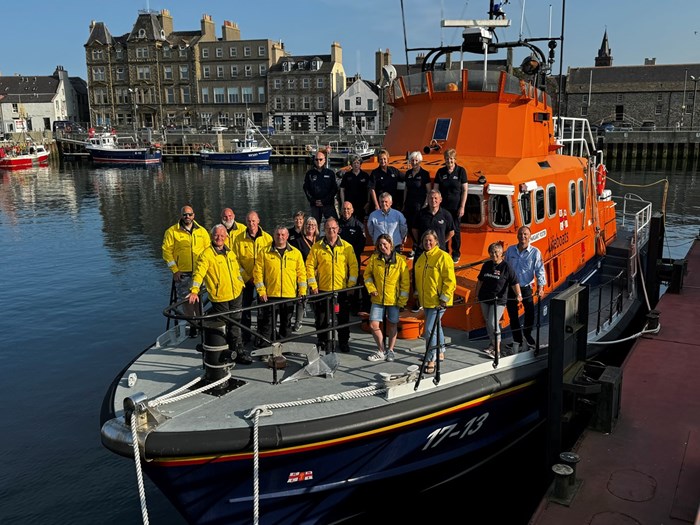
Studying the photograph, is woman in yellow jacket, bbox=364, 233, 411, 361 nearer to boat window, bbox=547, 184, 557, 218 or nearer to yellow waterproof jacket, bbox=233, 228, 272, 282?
yellow waterproof jacket, bbox=233, 228, 272, 282

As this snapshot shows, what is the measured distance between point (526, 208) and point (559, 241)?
4.11ft

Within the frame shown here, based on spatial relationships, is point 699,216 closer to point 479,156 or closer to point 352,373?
point 479,156

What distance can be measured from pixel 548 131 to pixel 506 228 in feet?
9.00

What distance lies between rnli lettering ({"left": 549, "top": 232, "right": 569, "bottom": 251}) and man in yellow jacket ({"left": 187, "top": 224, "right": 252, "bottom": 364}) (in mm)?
4583

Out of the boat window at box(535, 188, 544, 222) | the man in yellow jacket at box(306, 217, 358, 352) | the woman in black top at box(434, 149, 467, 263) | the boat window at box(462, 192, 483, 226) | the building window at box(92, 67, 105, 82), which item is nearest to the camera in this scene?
the man in yellow jacket at box(306, 217, 358, 352)

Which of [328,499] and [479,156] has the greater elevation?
[479,156]

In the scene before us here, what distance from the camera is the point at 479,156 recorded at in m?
8.53

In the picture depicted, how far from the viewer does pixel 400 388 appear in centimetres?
552

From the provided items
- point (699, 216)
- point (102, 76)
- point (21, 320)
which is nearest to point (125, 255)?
point (21, 320)

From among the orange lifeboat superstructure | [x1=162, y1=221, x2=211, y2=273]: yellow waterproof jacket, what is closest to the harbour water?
[x1=162, y1=221, x2=211, y2=273]: yellow waterproof jacket

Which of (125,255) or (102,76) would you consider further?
(102,76)

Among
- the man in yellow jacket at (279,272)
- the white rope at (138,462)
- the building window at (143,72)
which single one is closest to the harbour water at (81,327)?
the white rope at (138,462)

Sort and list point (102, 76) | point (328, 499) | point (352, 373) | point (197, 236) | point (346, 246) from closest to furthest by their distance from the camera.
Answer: point (328, 499), point (352, 373), point (346, 246), point (197, 236), point (102, 76)

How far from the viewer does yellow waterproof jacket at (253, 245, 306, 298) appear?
6.34 metres
